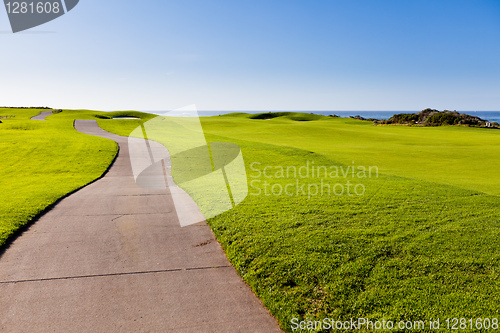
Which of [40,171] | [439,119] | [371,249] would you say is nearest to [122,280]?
[371,249]

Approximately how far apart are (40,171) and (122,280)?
1426 cm

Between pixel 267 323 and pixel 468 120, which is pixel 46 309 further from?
pixel 468 120

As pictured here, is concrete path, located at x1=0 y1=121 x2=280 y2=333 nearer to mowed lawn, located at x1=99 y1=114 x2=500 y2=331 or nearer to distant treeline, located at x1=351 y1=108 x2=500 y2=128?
mowed lawn, located at x1=99 y1=114 x2=500 y2=331

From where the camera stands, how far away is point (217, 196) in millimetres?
10789

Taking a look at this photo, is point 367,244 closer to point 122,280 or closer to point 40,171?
point 122,280

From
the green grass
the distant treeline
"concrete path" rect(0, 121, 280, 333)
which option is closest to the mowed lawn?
the green grass

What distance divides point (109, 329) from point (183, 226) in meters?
3.94

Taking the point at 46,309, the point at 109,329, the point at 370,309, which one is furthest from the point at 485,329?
the point at 46,309

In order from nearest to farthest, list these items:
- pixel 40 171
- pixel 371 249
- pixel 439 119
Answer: pixel 371 249
pixel 40 171
pixel 439 119

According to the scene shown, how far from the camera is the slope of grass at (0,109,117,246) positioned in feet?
29.0

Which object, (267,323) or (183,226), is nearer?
(267,323)

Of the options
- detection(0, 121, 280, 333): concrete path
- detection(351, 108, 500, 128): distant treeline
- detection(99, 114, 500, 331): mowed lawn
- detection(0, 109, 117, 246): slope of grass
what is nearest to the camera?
detection(0, 121, 280, 333): concrete path

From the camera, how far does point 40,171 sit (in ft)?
52.7

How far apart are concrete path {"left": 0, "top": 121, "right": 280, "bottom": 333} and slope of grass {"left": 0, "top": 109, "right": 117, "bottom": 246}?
1015 millimetres
